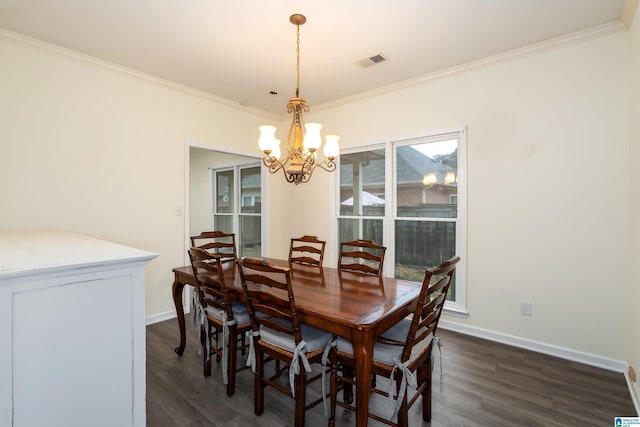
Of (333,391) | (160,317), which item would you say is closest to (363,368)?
(333,391)

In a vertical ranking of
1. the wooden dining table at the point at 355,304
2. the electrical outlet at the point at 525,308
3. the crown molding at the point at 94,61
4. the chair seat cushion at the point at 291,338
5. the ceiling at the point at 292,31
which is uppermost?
the ceiling at the point at 292,31

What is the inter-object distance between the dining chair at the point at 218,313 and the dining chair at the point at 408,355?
2.50ft

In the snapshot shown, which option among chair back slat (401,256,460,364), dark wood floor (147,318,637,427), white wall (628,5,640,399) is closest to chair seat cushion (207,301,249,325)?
dark wood floor (147,318,637,427)

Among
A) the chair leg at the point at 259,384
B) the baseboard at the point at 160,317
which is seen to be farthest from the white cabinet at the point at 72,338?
the baseboard at the point at 160,317

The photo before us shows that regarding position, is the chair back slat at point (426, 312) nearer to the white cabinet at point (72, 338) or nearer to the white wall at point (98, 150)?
the white cabinet at point (72, 338)

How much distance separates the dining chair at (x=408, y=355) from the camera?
1.55 meters

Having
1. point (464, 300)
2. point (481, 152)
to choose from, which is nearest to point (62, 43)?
point (481, 152)

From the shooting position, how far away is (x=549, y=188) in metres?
2.72

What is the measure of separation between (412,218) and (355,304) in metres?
2.07

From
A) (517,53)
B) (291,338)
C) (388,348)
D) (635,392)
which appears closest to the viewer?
(388,348)

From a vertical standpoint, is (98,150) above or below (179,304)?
above

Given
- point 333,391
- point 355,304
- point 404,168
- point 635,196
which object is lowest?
point 333,391

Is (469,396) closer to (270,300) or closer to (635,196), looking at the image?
(270,300)

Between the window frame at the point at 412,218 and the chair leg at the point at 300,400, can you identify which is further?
the window frame at the point at 412,218
